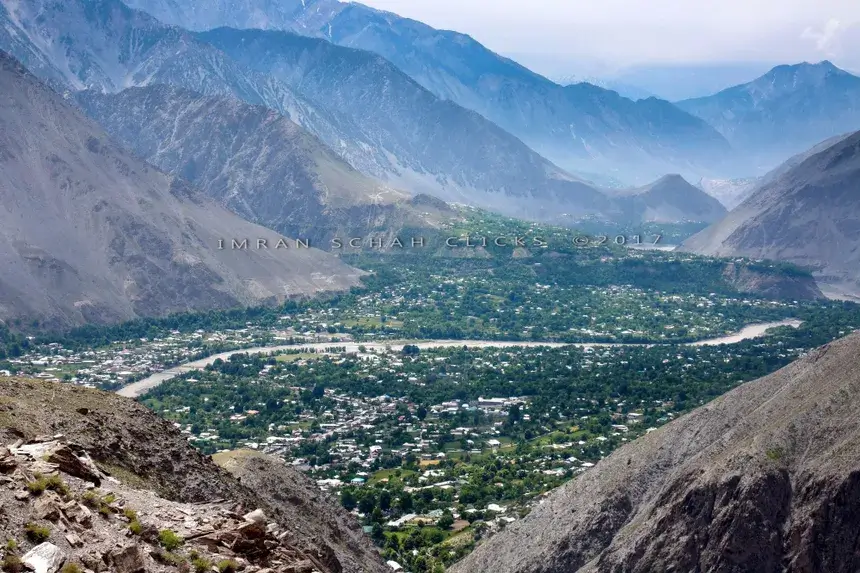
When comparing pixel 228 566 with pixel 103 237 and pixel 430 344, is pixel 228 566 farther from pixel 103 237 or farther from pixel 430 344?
pixel 103 237

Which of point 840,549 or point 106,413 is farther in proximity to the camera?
point 840,549

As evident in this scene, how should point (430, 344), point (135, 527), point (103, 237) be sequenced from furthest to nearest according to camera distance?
point (103, 237), point (430, 344), point (135, 527)

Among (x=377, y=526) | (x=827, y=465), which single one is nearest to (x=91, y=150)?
(x=377, y=526)

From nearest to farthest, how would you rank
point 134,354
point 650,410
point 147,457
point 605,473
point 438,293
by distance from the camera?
point 147,457, point 605,473, point 650,410, point 134,354, point 438,293

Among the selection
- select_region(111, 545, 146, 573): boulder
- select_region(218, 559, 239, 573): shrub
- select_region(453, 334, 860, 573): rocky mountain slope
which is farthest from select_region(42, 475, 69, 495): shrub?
select_region(453, 334, 860, 573): rocky mountain slope

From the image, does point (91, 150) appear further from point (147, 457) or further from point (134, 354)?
point (147, 457)

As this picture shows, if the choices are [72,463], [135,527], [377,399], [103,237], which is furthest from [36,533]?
[103,237]

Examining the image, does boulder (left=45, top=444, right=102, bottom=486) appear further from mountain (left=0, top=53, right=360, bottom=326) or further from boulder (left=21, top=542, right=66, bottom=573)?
mountain (left=0, top=53, right=360, bottom=326)
